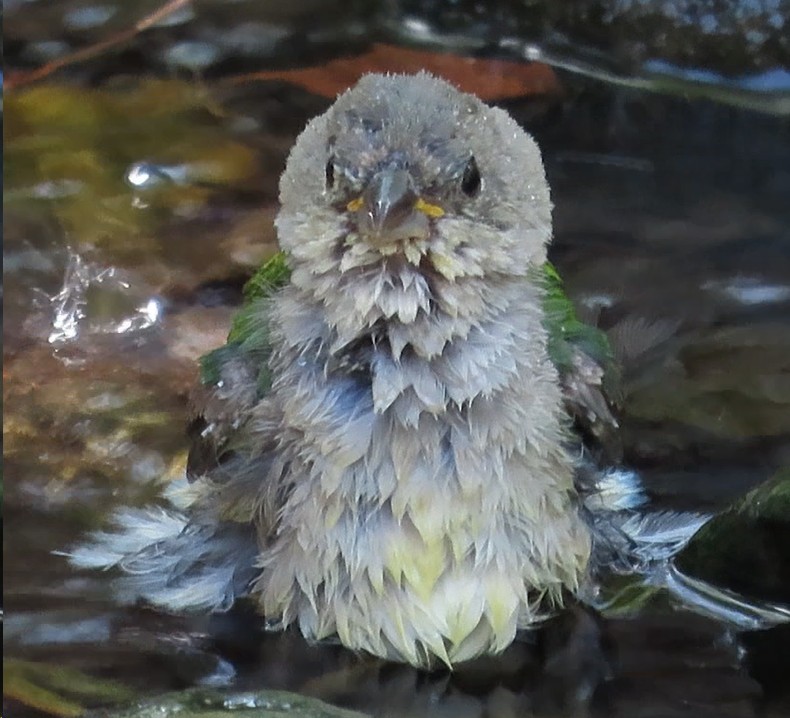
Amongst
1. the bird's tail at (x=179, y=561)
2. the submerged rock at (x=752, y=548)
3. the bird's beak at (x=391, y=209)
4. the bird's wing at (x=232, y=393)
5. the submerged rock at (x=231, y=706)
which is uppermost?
the bird's beak at (x=391, y=209)

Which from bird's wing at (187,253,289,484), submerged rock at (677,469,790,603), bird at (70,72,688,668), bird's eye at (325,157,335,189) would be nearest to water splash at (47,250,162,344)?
bird's wing at (187,253,289,484)

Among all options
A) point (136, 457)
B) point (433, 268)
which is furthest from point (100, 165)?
point (433, 268)

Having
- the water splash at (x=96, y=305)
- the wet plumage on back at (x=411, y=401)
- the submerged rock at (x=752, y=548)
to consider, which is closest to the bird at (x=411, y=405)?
the wet plumage on back at (x=411, y=401)

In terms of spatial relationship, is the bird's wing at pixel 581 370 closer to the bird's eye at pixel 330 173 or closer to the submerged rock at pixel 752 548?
the submerged rock at pixel 752 548

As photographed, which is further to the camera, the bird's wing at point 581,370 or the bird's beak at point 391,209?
the bird's wing at point 581,370

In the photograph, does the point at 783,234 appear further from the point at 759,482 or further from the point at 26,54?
the point at 26,54

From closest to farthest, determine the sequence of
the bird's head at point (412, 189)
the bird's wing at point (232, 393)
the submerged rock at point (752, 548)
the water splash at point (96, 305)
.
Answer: the bird's head at point (412, 189) → the submerged rock at point (752, 548) → the bird's wing at point (232, 393) → the water splash at point (96, 305)

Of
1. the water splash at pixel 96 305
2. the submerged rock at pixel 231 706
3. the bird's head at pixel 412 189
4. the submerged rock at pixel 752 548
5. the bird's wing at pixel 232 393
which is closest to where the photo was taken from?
the submerged rock at pixel 231 706

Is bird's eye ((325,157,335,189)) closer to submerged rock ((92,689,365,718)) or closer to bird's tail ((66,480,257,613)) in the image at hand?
bird's tail ((66,480,257,613))
